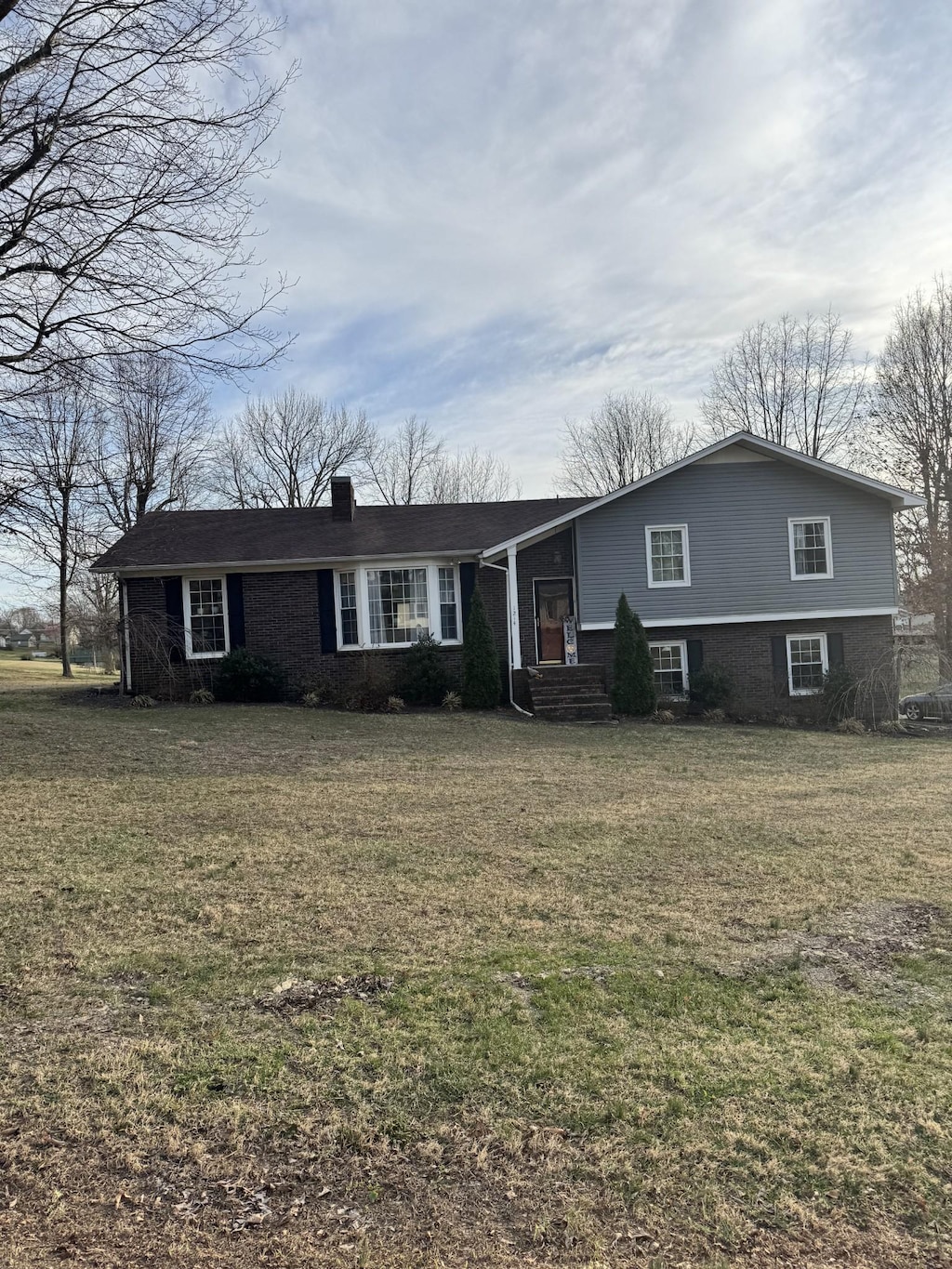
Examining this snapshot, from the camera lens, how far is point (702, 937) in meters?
5.23

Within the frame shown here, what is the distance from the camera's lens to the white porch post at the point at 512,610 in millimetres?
17703

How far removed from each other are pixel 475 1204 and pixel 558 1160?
0.37 metres

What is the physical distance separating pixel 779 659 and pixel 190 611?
13.1 meters

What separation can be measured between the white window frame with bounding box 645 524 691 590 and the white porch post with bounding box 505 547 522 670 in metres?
3.02

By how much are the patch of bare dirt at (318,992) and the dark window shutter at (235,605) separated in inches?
577

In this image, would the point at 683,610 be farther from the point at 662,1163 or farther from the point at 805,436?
the point at 805,436

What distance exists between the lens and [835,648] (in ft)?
62.7

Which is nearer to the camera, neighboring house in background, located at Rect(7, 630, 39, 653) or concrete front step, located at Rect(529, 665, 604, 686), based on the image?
concrete front step, located at Rect(529, 665, 604, 686)

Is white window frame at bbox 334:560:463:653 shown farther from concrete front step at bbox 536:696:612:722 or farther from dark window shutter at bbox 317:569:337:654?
concrete front step at bbox 536:696:612:722

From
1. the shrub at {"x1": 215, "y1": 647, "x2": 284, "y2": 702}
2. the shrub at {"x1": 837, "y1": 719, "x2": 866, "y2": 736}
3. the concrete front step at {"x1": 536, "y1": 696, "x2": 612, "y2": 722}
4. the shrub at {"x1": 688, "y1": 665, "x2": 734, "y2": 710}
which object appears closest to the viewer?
the concrete front step at {"x1": 536, "y1": 696, "x2": 612, "y2": 722}

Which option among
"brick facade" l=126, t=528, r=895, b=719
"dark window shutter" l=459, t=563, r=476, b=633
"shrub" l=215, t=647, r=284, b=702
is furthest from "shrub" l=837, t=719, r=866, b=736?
"shrub" l=215, t=647, r=284, b=702

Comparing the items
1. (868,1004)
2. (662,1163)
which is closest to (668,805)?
(868,1004)

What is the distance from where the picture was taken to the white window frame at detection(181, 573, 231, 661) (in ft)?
59.4

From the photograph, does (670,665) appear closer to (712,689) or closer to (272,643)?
(712,689)
